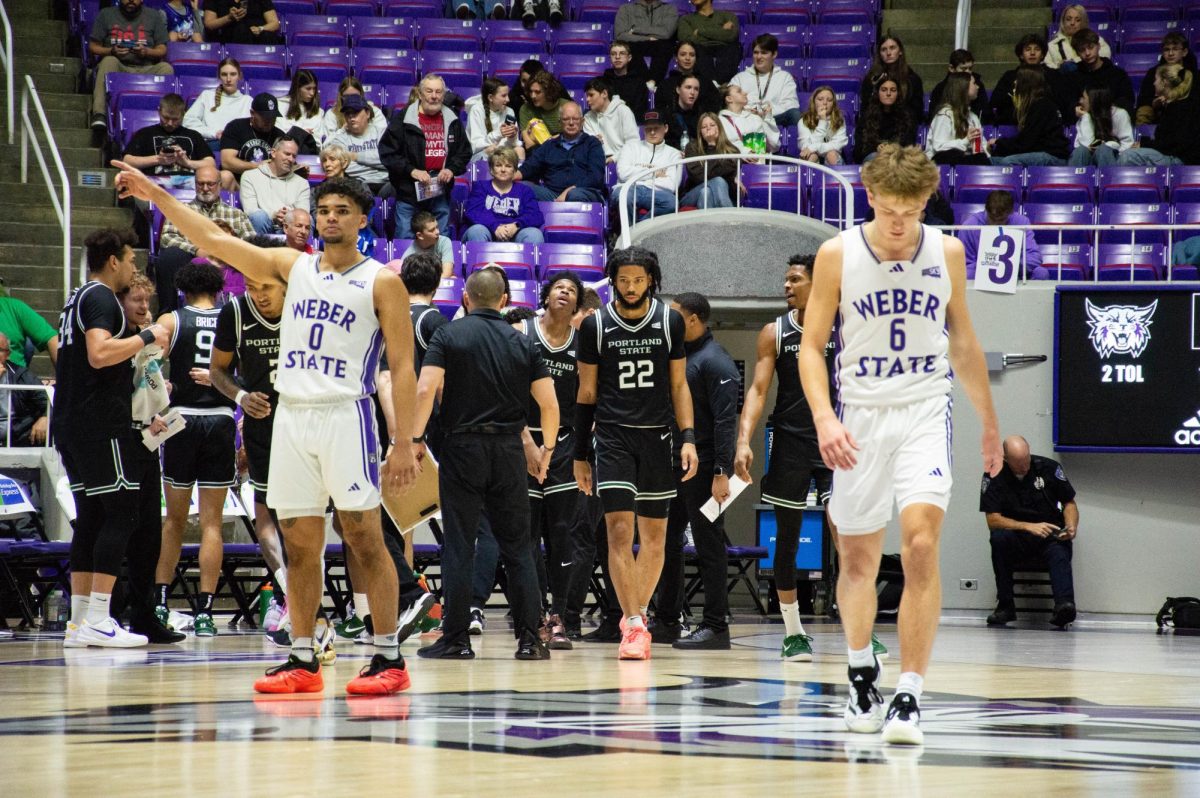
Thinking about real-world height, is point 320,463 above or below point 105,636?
above

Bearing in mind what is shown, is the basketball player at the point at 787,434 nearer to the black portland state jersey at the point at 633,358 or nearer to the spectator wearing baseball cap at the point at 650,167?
the black portland state jersey at the point at 633,358

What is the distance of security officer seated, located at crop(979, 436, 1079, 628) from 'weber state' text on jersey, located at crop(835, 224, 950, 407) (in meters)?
7.46

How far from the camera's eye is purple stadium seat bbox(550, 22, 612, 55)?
54.4ft

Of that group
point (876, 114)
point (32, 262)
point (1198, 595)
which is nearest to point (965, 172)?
point (876, 114)

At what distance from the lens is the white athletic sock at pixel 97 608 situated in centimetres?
764

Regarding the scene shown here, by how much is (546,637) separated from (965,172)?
26.0ft

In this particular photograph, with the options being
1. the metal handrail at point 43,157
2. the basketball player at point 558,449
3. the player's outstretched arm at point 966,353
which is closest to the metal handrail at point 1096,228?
the basketball player at point 558,449

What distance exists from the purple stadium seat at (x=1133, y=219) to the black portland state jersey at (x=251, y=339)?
8.96m

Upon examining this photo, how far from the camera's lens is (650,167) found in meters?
13.4

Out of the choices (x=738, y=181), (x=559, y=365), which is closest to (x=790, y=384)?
(x=559, y=365)

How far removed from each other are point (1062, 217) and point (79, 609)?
31.2 feet

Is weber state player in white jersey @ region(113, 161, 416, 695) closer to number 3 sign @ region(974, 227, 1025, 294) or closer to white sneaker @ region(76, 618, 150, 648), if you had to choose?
white sneaker @ region(76, 618, 150, 648)

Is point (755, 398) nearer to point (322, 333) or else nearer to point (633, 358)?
point (633, 358)

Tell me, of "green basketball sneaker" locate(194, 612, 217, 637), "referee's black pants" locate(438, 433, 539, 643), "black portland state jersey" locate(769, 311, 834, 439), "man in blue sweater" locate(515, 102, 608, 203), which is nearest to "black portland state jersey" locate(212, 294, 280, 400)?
"referee's black pants" locate(438, 433, 539, 643)
